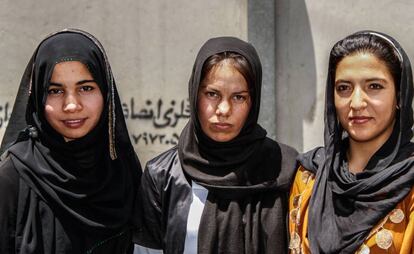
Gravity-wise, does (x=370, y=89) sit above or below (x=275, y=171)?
above

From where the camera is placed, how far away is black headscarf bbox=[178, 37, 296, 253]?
239 cm

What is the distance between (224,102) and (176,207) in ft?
1.50

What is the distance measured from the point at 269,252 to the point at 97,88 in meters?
0.92

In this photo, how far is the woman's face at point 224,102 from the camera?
2.39 m

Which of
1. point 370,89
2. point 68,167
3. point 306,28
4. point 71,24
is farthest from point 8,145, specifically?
point 71,24

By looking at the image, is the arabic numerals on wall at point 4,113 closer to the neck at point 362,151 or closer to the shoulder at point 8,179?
the shoulder at point 8,179

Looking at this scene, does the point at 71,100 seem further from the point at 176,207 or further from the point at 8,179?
the point at 176,207

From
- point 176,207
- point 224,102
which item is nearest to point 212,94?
point 224,102

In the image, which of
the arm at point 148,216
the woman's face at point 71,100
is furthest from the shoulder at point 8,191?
the arm at point 148,216

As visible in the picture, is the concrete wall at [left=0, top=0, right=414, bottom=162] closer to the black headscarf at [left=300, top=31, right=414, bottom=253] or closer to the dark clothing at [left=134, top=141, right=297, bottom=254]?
the dark clothing at [left=134, top=141, right=297, bottom=254]

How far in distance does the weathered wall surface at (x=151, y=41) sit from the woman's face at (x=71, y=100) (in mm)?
2794

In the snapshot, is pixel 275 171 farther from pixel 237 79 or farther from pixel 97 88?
pixel 97 88

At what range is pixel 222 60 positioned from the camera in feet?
7.96

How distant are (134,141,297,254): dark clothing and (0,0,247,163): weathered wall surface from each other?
8.89 ft
